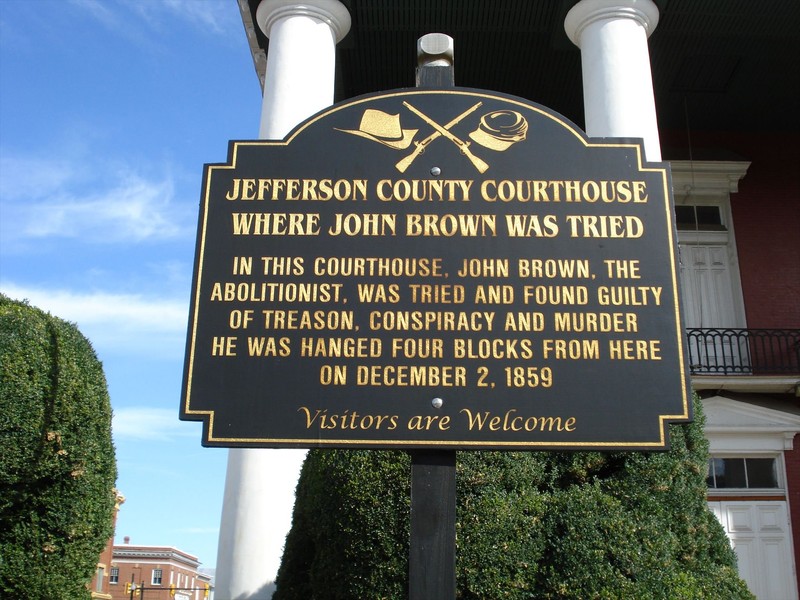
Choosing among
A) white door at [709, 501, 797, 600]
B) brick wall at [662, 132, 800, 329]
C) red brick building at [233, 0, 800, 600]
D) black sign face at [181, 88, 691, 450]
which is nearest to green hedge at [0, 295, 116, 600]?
black sign face at [181, 88, 691, 450]

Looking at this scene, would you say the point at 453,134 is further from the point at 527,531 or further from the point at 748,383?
the point at 748,383

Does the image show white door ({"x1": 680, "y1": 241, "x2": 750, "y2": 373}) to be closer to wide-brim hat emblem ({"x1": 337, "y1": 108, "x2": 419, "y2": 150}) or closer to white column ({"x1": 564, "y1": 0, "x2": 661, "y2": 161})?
white column ({"x1": 564, "y1": 0, "x2": 661, "y2": 161})

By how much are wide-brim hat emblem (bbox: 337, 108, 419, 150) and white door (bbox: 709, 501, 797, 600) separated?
11.3 m

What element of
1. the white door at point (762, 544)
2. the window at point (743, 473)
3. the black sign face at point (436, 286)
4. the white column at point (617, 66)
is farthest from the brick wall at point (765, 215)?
the black sign face at point (436, 286)

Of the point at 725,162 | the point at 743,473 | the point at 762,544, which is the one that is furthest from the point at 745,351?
the point at 725,162

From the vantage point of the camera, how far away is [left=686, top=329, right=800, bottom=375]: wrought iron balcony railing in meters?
15.1

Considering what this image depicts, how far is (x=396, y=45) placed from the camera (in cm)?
1470

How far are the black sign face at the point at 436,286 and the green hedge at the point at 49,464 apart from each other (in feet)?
14.6

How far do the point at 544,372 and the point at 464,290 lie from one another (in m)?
0.54

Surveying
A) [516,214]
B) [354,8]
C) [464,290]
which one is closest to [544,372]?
[464,290]

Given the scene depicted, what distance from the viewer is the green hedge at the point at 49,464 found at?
768 centimetres

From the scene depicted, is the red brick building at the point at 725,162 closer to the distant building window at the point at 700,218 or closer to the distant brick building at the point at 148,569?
the distant building window at the point at 700,218

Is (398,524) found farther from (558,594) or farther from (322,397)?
(322,397)

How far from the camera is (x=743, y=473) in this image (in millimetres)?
14195
